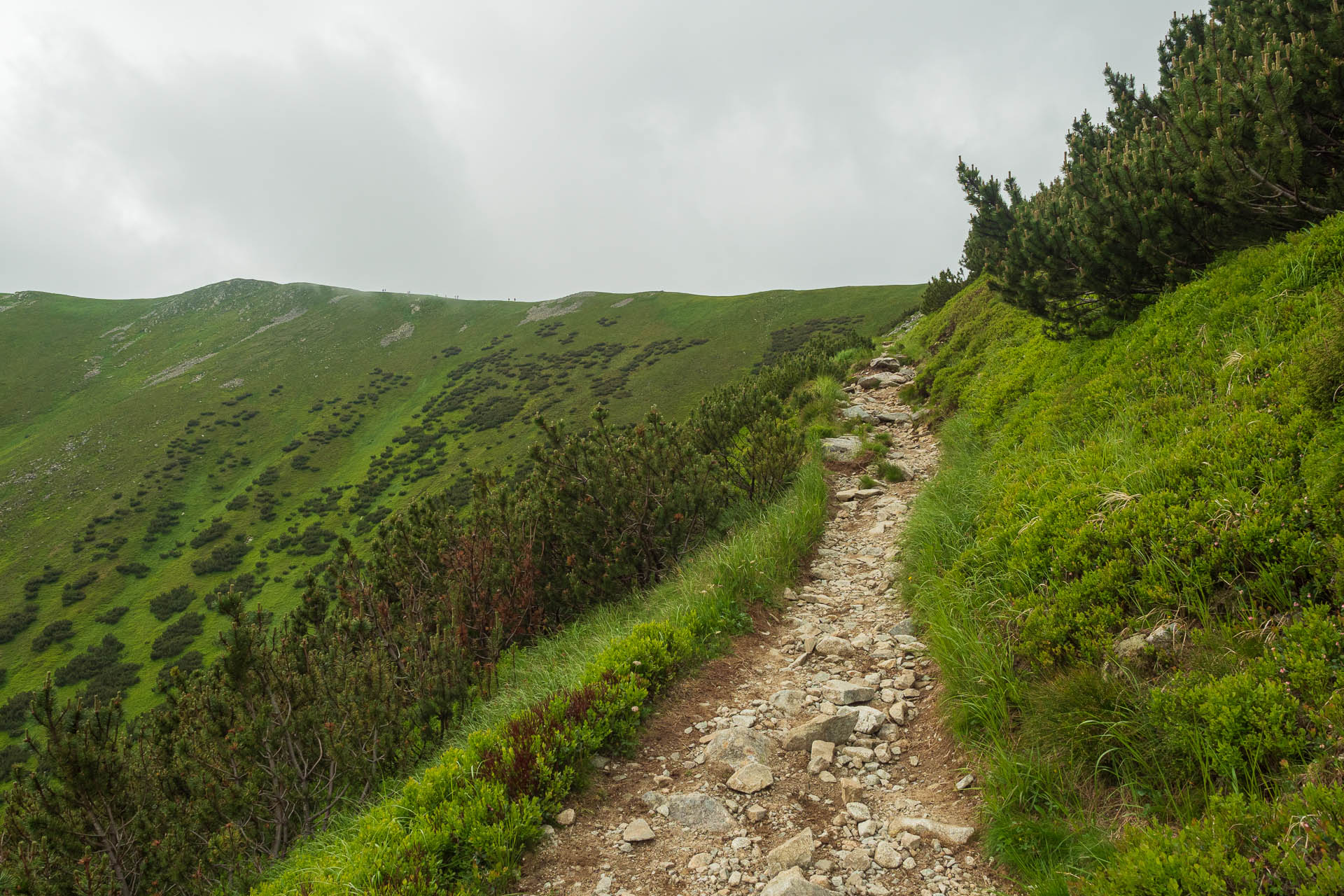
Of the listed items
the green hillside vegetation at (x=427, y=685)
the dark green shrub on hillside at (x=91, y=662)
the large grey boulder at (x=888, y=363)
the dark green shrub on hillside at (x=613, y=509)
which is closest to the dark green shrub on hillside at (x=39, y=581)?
the dark green shrub on hillside at (x=91, y=662)

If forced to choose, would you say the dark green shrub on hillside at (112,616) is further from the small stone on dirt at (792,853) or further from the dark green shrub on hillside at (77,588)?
the small stone on dirt at (792,853)

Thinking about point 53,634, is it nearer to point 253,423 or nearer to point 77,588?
point 77,588

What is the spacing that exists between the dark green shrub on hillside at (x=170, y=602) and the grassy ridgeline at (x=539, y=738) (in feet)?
193

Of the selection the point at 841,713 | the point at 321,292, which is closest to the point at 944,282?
the point at 841,713

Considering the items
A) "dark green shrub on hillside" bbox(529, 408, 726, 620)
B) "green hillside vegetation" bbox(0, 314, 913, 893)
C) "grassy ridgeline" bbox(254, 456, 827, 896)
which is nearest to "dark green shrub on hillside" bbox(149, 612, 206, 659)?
"green hillside vegetation" bbox(0, 314, 913, 893)

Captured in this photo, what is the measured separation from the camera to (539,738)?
4305mm

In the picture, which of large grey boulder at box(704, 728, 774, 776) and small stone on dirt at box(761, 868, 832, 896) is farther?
large grey boulder at box(704, 728, 774, 776)

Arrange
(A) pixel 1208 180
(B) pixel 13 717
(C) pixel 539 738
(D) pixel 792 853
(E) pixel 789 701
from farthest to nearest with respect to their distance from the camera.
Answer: (B) pixel 13 717
(A) pixel 1208 180
(E) pixel 789 701
(C) pixel 539 738
(D) pixel 792 853

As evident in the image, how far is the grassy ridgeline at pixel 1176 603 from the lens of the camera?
2639 millimetres

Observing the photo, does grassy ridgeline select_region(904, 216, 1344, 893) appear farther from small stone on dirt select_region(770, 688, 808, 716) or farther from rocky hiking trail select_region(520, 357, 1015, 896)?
small stone on dirt select_region(770, 688, 808, 716)

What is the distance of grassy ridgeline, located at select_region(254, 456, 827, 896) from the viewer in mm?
3537

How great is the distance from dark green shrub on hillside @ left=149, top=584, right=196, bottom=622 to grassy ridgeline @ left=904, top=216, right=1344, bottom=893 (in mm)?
63468

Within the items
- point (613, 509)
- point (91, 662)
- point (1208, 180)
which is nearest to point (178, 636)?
point (91, 662)

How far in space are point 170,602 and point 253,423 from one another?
140 ft
